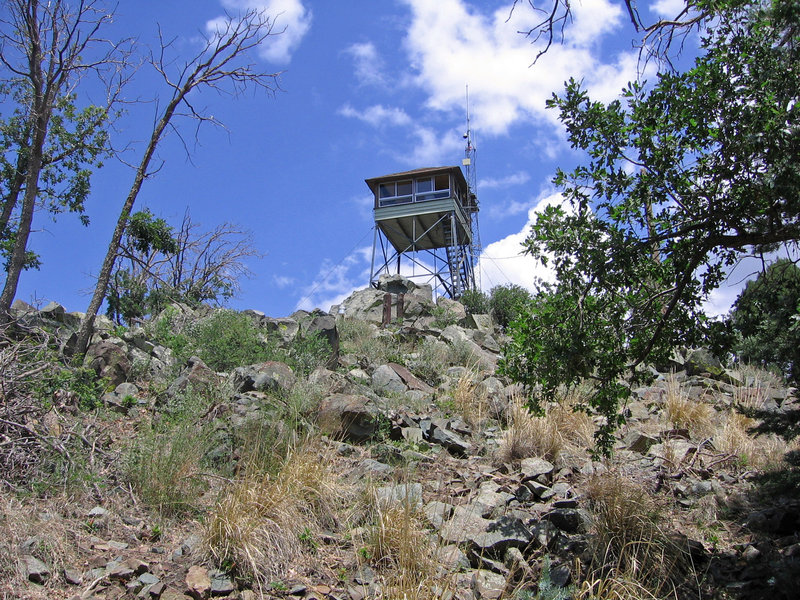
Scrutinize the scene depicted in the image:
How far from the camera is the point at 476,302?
68.1 feet

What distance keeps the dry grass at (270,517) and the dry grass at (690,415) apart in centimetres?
490

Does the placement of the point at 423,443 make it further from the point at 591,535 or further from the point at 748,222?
the point at 748,222

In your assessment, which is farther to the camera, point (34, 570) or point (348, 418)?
point (348, 418)

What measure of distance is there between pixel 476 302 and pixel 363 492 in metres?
15.7

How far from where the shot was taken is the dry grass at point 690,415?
7.90 m

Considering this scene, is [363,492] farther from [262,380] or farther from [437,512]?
[262,380]

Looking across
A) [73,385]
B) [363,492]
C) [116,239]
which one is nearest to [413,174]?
[116,239]

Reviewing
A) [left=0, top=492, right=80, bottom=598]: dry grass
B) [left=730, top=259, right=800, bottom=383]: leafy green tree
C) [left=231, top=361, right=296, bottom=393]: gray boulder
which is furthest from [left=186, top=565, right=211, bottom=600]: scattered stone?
[left=730, top=259, right=800, bottom=383]: leafy green tree

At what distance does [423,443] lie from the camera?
282 inches

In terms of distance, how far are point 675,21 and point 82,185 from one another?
1501 centimetres

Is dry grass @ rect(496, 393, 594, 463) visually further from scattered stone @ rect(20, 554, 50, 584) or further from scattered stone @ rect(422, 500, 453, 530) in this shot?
scattered stone @ rect(20, 554, 50, 584)

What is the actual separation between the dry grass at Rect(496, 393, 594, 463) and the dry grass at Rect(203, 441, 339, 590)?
2.36 m

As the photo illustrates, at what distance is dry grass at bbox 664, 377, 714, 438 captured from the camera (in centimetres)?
790

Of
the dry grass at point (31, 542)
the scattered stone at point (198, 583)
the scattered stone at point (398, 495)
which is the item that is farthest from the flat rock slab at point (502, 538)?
the dry grass at point (31, 542)
